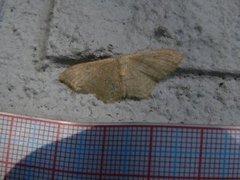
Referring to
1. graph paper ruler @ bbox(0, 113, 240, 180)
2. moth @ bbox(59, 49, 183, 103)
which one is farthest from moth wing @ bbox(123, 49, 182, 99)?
graph paper ruler @ bbox(0, 113, 240, 180)

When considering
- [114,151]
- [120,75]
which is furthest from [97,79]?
[114,151]

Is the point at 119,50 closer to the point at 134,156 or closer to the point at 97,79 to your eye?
the point at 97,79

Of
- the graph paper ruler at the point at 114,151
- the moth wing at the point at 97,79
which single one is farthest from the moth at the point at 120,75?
the graph paper ruler at the point at 114,151

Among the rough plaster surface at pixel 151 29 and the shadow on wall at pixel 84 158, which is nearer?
the shadow on wall at pixel 84 158

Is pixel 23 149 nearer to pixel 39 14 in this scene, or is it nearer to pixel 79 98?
pixel 79 98

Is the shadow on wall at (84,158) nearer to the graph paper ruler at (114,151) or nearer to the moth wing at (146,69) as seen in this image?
the graph paper ruler at (114,151)

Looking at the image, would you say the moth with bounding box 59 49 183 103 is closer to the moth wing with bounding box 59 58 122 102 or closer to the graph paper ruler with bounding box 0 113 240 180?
the moth wing with bounding box 59 58 122 102

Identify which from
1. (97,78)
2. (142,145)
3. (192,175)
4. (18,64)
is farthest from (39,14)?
(192,175)
